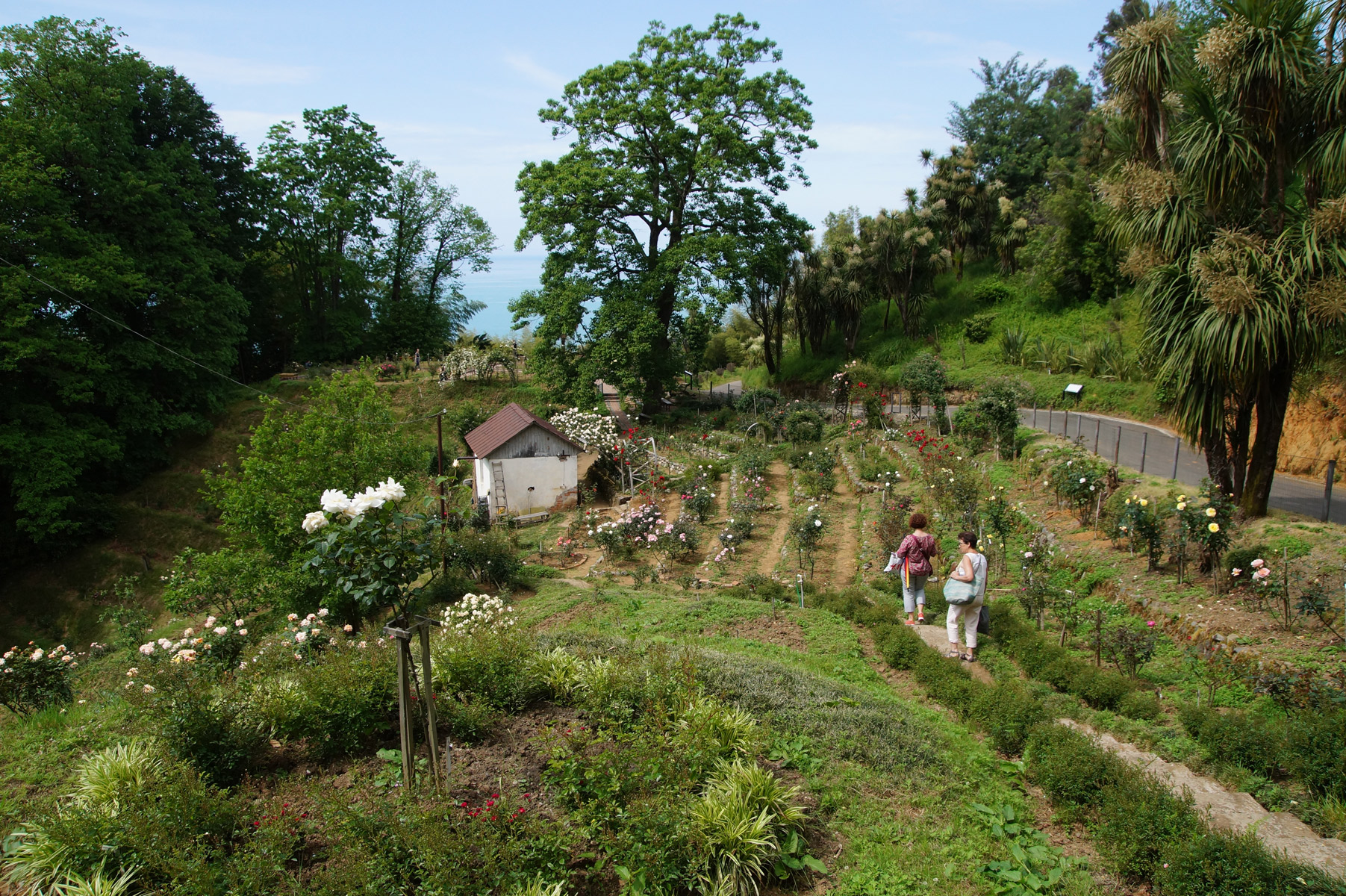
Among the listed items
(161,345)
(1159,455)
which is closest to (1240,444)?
(1159,455)

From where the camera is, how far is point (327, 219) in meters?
33.2

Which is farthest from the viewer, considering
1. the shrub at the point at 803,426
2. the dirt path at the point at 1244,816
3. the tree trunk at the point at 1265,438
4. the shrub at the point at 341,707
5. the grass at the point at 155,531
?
the grass at the point at 155,531

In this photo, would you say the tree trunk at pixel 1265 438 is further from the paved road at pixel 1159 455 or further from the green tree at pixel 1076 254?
the green tree at pixel 1076 254

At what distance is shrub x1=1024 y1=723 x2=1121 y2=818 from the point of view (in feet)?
15.8

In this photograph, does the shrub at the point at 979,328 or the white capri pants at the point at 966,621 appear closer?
the white capri pants at the point at 966,621

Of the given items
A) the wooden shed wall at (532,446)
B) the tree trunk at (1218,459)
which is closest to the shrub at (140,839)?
the tree trunk at (1218,459)

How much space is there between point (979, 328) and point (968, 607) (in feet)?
86.4

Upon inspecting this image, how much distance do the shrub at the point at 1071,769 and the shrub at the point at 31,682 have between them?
9.98 m

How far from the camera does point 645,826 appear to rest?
166 inches

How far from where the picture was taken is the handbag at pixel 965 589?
→ 7.38 meters

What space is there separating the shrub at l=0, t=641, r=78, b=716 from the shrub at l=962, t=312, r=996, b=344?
102ft

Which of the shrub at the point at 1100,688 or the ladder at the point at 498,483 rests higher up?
the shrub at the point at 1100,688

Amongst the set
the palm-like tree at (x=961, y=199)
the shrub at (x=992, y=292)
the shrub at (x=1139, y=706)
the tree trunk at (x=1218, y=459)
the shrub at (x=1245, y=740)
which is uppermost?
the palm-like tree at (x=961, y=199)

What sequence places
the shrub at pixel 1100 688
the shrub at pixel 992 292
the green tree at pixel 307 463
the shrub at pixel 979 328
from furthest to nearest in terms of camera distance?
the shrub at pixel 992 292, the shrub at pixel 979 328, the green tree at pixel 307 463, the shrub at pixel 1100 688
